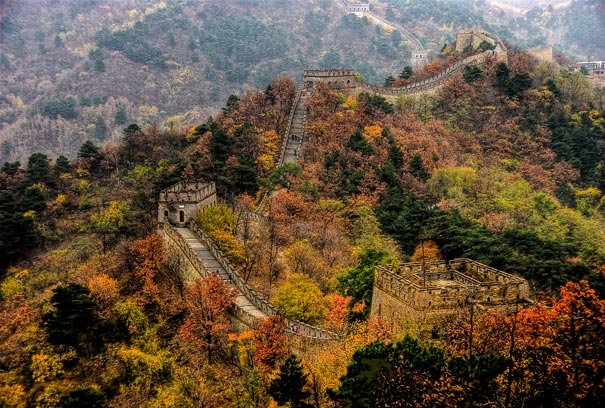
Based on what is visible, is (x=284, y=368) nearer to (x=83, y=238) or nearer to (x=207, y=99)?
(x=83, y=238)

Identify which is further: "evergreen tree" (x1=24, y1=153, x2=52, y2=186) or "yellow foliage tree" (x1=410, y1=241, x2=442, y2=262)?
"evergreen tree" (x1=24, y1=153, x2=52, y2=186)

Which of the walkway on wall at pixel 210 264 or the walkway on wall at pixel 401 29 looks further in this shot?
the walkway on wall at pixel 401 29

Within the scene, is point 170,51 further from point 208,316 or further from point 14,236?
point 208,316

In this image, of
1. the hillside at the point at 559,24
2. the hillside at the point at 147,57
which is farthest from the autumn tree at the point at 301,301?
the hillside at the point at 559,24

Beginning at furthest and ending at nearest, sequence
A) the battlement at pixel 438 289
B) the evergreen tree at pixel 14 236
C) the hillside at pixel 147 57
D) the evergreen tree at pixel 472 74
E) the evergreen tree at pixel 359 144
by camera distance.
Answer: the hillside at pixel 147 57 < the evergreen tree at pixel 472 74 < the evergreen tree at pixel 359 144 < the evergreen tree at pixel 14 236 < the battlement at pixel 438 289

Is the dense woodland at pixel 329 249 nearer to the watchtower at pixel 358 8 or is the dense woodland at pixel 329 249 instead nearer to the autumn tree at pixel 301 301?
the autumn tree at pixel 301 301

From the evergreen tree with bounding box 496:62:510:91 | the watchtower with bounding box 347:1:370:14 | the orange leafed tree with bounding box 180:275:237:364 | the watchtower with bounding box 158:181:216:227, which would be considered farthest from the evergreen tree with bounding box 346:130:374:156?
the watchtower with bounding box 347:1:370:14

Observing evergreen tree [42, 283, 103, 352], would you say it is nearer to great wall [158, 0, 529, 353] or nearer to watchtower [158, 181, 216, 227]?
great wall [158, 0, 529, 353]
